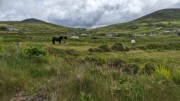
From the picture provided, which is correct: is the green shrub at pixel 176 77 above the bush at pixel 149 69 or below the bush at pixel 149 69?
above

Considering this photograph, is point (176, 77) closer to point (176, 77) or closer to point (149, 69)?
point (176, 77)

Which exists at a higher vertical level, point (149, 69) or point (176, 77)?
point (176, 77)

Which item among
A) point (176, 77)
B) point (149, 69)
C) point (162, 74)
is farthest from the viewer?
point (149, 69)

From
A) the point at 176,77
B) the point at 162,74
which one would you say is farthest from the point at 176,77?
the point at 162,74

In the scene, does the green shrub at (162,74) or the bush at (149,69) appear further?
the bush at (149,69)

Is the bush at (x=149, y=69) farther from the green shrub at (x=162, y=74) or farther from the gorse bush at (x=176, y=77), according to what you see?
the gorse bush at (x=176, y=77)

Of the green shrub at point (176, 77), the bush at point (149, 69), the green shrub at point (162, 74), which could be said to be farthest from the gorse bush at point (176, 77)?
the bush at point (149, 69)

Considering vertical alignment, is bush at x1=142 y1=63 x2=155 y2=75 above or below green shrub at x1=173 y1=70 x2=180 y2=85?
below

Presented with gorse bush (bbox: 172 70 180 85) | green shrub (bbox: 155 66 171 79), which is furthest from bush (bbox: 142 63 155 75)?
gorse bush (bbox: 172 70 180 85)

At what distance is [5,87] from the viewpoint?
7.64 meters

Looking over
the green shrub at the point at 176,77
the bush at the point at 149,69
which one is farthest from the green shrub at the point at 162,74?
the bush at the point at 149,69

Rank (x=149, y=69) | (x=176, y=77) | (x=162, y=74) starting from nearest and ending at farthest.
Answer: (x=176, y=77) < (x=162, y=74) < (x=149, y=69)

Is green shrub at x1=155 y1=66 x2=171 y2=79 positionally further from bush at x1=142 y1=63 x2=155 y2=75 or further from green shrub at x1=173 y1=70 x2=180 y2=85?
bush at x1=142 y1=63 x2=155 y2=75

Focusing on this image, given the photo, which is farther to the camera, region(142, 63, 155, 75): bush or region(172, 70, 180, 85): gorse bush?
region(142, 63, 155, 75): bush
